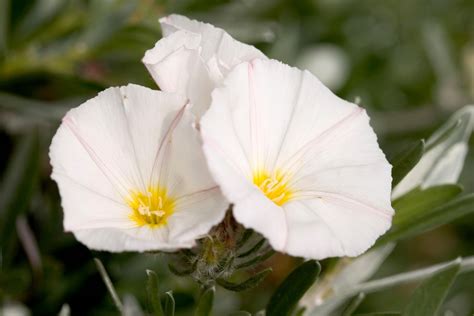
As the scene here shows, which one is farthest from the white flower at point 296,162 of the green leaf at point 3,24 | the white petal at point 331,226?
the green leaf at point 3,24

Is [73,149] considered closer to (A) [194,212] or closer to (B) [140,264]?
(A) [194,212]

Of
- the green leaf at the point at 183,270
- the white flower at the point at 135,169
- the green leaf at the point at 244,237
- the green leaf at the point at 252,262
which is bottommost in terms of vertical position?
the green leaf at the point at 252,262

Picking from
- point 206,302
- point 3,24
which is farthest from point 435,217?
point 3,24

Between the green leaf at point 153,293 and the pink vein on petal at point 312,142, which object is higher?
the pink vein on petal at point 312,142

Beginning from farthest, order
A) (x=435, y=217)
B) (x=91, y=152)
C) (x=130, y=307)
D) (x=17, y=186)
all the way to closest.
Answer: (x=17, y=186), (x=130, y=307), (x=435, y=217), (x=91, y=152)

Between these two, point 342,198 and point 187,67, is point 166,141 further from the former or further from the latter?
point 342,198

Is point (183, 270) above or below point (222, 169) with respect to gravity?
below

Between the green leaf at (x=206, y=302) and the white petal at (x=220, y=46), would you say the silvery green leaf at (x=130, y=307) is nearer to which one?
the green leaf at (x=206, y=302)

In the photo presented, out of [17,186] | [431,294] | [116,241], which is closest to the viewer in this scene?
[116,241]
